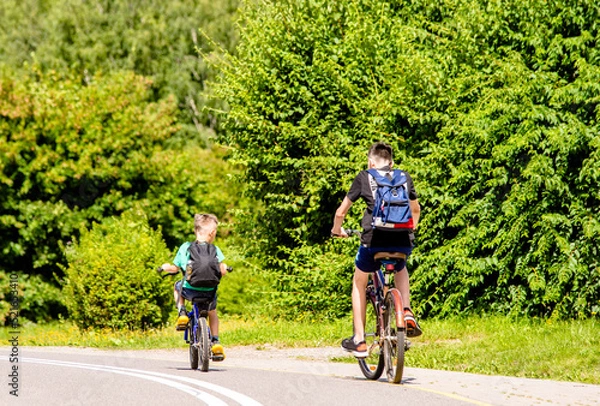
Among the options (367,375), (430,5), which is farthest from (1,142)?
(367,375)

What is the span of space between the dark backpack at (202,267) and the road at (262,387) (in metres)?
0.94

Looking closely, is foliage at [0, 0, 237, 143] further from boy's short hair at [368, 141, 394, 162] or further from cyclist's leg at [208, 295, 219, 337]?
boy's short hair at [368, 141, 394, 162]

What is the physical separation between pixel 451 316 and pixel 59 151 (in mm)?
17479

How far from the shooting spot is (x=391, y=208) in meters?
7.48

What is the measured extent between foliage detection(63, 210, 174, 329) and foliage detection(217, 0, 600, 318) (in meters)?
2.62

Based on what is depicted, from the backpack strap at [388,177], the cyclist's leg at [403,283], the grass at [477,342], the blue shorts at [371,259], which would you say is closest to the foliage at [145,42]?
the grass at [477,342]

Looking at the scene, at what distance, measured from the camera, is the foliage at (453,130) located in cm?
1216

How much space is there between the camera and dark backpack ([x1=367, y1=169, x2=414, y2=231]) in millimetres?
7477

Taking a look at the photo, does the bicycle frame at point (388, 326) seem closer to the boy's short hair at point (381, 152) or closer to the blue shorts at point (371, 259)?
the blue shorts at point (371, 259)

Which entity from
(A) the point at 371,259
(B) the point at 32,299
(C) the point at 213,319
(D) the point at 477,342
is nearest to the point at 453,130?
(D) the point at 477,342

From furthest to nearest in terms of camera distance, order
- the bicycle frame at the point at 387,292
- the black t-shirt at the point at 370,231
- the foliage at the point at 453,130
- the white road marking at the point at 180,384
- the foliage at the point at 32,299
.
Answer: the foliage at the point at 32,299 → the foliage at the point at 453,130 → the black t-shirt at the point at 370,231 → the bicycle frame at the point at 387,292 → the white road marking at the point at 180,384

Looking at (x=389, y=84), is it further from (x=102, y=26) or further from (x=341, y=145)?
(x=102, y=26)

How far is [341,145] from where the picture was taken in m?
14.9

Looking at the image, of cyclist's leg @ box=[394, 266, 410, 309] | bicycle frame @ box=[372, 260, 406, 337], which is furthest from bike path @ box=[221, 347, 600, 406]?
cyclist's leg @ box=[394, 266, 410, 309]
